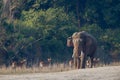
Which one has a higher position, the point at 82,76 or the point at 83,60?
the point at 82,76

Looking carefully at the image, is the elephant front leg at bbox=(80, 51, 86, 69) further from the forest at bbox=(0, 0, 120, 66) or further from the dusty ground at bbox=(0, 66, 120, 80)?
the forest at bbox=(0, 0, 120, 66)

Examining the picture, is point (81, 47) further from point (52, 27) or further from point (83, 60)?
point (52, 27)

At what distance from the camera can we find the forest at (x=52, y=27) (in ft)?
131

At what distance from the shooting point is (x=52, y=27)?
41781 mm

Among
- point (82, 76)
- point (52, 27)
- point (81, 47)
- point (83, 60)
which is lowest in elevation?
point (83, 60)

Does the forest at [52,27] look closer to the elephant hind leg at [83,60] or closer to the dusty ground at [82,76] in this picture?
the elephant hind leg at [83,60]

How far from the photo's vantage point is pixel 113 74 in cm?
2303

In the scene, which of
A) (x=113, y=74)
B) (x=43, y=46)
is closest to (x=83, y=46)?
(x=113, y=74)

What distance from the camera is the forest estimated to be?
40.1 meters

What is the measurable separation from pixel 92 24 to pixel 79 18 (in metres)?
1.34

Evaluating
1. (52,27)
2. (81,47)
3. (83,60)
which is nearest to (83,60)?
(83,60)

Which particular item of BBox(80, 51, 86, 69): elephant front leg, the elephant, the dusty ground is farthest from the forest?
the dusty ground

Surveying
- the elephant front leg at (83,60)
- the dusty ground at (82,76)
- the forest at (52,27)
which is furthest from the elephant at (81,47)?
the forest at (52,27)

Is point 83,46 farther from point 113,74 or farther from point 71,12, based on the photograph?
point 71,12
